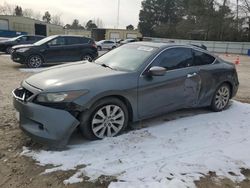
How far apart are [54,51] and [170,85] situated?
931cm

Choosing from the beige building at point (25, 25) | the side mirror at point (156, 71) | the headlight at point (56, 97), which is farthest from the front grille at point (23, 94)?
the beige building at point (25, 25)

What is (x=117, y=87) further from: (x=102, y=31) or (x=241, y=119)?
(x=102, y=31)

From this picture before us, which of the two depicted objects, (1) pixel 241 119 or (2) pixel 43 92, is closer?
(2) pixel 43 92

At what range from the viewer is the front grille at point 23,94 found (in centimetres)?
416

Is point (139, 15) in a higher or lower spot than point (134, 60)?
higher

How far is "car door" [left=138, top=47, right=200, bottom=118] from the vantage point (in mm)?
4746

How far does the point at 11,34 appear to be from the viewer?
39.0 m

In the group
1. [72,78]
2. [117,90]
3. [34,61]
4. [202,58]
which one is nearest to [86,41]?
[34,61]

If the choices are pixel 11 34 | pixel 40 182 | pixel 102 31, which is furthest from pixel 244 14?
pixel 40 182

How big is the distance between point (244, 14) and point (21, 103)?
161 feet

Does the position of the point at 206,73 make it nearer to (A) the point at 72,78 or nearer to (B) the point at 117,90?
(B) the point at 117,90

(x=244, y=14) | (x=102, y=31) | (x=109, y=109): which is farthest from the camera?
(x=102, y=31)

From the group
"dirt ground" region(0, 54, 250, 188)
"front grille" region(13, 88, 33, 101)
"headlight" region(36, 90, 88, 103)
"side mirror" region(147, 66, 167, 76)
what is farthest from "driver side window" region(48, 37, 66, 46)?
"headlight" region(36, 90, 88, 103)

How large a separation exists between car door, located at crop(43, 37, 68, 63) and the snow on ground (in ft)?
29.9
